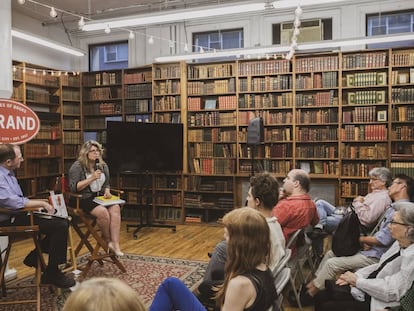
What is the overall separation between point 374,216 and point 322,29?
4526mm

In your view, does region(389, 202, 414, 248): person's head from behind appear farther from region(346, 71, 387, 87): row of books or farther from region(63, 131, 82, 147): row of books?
region(63, 131, 82, 147): row of books

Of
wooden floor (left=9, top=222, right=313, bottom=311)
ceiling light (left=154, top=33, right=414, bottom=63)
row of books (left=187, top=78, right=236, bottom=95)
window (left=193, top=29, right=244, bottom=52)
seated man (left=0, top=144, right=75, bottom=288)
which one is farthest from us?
window (left=193, top=29, right=244, bottom=52)

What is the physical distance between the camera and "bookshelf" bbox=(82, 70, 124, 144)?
7.82m

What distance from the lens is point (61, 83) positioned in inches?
301

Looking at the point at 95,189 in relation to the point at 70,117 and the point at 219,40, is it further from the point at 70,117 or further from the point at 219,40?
the point at 219,40

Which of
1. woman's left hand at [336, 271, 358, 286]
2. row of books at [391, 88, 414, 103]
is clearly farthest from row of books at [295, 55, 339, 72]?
woman's left hand at [336, 271, 358, 286]

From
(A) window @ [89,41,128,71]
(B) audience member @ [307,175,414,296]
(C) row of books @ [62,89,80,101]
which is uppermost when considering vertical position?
(A) window @ [89,41,128,71]

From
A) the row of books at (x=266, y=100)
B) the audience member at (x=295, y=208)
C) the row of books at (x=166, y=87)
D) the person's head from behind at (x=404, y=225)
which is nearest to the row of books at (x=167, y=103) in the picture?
the row of books at (x=166, y=87)

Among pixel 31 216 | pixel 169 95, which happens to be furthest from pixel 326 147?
pixel 31 216

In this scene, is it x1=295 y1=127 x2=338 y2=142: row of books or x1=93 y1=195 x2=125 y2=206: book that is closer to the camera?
x1=93 y1=195 x2=125 y2=206: book

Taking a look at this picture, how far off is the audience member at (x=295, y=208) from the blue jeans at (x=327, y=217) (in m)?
0.67

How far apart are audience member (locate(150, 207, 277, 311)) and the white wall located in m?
5.99

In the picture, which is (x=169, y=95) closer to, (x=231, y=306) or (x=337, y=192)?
(x=337, y=192)

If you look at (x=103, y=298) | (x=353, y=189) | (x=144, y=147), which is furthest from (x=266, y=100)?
(x=103, y=298)
